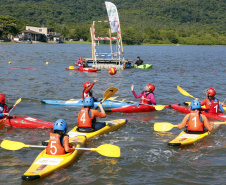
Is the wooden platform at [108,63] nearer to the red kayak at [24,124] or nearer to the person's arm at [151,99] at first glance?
the person's arm at [151,99]

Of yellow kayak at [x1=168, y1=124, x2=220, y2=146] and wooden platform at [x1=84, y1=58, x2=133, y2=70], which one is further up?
wooden platform at [x1=84, y1=58, x2=133, y2=70]

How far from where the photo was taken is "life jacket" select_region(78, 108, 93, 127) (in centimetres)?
1046

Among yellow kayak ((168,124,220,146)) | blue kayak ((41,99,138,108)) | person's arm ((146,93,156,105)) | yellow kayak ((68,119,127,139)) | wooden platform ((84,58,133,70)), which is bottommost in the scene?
yellow kayak ((168,124,220,146))

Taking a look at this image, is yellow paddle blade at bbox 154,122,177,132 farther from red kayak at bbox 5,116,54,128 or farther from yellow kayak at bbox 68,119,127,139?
red kayak at bbox 5,116,54,128

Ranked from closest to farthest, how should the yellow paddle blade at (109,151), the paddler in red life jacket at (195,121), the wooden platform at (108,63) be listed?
1. the yellow paddle blade at (109,151)
2. the paddler in red life jacket at (195,121)
3. the wooden platform at (108,63)

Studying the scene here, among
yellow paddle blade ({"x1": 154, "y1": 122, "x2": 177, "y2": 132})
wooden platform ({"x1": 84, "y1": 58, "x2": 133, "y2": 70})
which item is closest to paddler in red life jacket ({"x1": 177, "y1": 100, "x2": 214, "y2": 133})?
yellow paddle blade ({"x1": 154, "y1": 122, "x2": 177, "y2": 132})

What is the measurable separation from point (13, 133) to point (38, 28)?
5083 inches

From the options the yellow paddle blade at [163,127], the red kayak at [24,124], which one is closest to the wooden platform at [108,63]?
the red kayak at [24,124]

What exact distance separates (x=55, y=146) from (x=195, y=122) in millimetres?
4431

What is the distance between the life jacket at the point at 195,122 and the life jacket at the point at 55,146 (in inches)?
162

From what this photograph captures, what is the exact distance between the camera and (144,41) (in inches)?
5625

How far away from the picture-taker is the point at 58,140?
27.6 ft

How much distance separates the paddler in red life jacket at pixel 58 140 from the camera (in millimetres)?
8398

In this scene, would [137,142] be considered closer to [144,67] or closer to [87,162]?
[87,162]
